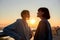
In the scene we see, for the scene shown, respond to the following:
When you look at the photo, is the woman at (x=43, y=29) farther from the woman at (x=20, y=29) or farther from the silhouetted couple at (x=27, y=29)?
the woman at (x=20, y=29)

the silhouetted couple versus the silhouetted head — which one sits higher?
the silhouetted head

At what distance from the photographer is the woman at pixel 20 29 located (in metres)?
2.64

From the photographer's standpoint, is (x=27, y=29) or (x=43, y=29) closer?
(x=43, y=29)

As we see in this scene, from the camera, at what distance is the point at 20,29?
271cm

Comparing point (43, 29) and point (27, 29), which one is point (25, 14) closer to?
point (27, 29)

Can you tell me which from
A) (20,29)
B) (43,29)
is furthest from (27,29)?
(43,29)

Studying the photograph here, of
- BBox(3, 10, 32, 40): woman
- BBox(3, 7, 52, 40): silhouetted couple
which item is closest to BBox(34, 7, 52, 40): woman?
BBox(3, 7, 52, 40): silhouetted couple

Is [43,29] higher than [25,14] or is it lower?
lower

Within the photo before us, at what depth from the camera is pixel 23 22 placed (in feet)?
9.03

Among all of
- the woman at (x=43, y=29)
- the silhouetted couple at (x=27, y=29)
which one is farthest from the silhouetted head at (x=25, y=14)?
the woman at (x=43, y=29)

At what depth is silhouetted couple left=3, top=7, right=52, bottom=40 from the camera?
238 cm

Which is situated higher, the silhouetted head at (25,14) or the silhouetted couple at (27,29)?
the silhouetted head at (25,14)

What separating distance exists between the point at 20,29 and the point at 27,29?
4.8 inches

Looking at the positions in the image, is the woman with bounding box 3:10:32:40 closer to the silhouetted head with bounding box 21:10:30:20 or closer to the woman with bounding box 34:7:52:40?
the silhouetted head with bounding box 21:10:30:20
